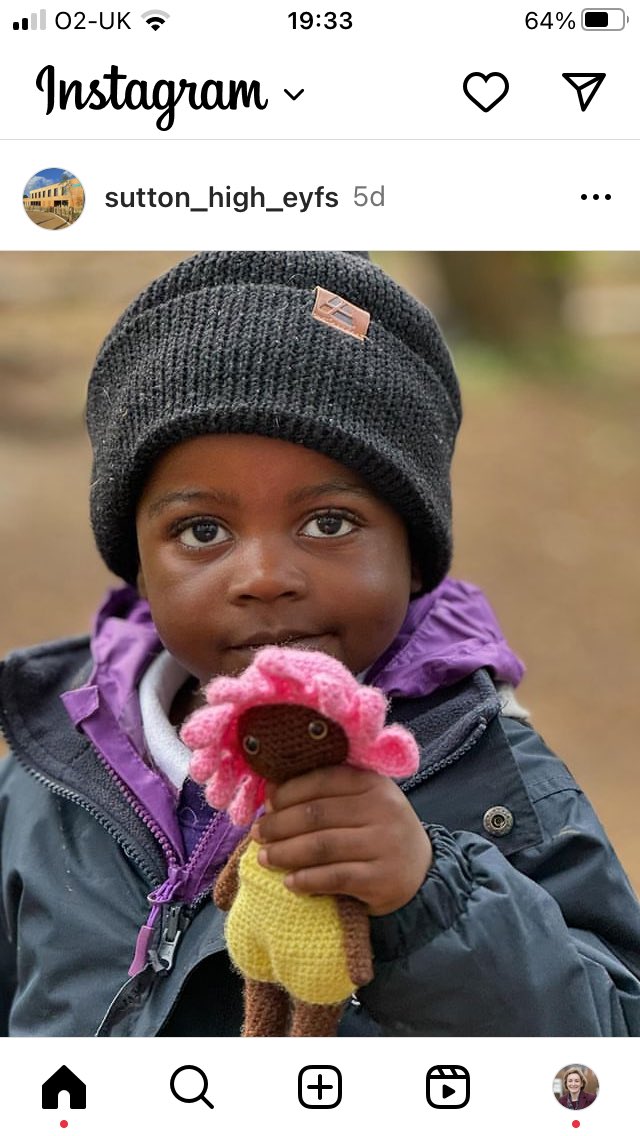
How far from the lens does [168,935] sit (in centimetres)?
125

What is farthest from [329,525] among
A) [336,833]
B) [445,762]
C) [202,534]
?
[336,833]

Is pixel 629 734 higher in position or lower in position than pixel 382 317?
lower

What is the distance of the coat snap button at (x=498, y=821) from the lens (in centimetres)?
119

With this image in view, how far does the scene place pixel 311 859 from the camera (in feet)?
3.08

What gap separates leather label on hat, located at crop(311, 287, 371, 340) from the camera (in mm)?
1274

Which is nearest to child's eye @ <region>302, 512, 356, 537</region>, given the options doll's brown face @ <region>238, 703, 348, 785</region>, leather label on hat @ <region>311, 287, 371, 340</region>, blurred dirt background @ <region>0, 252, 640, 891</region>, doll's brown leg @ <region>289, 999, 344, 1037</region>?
leather label on hat @ <region>311, 287, 371, 340</region>

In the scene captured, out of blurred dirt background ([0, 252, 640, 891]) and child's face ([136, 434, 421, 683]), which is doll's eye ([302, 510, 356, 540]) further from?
blurred dirt background ([0, 252, 640, 891])
